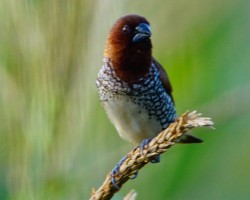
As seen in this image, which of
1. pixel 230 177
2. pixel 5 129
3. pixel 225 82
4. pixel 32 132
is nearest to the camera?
pixel 32 132

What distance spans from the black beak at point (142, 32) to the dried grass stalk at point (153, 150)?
0.79 meters

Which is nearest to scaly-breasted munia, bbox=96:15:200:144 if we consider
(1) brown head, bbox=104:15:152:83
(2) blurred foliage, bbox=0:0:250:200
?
(1) brown head, bbox=104:15:152:83

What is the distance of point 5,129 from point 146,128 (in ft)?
4.74

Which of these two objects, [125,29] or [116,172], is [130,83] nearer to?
[125,29]

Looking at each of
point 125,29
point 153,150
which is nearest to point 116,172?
point 153,150

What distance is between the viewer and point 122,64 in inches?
99.5

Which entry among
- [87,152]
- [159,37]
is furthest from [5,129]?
[159,37]

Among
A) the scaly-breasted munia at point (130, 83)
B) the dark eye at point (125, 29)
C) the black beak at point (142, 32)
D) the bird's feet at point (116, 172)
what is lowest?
the bird's feet at point (116, 172)

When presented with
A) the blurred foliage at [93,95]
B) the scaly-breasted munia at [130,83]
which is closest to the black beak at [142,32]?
the scaly-breasted munia at [130,83]

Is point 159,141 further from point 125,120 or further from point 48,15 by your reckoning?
point 125,120

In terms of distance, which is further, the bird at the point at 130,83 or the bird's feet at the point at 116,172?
the bird at the point at 130,83

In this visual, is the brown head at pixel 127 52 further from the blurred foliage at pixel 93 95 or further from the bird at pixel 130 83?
the blurred foliage at pixel 93 95

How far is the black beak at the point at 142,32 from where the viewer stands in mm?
2287

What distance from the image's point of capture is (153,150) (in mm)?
1434
